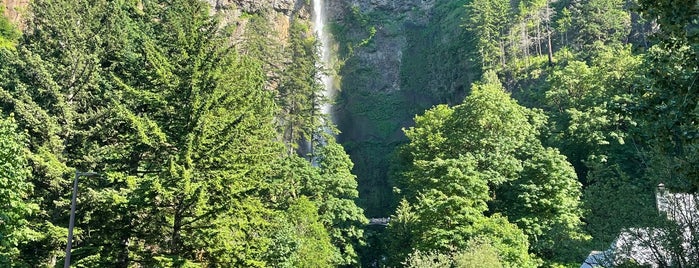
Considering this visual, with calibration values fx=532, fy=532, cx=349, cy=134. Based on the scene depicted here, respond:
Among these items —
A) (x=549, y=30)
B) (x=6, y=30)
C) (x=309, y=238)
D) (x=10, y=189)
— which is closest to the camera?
(x=10, y=189)

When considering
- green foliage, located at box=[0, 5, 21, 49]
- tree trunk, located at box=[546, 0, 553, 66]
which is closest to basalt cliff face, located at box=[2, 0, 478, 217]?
tree trunk, located at box=[546, 0, 553, 66]

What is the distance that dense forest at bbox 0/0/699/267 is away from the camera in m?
14.3

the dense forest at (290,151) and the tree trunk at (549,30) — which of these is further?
the tree trunk at (549,30)

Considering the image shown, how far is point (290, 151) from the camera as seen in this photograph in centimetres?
4216

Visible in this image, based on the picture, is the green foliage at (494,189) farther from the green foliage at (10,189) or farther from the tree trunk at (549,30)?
the green foliage at (10,189)

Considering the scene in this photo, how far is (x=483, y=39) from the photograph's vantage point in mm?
50875

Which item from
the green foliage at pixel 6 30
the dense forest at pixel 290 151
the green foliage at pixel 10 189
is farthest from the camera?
the green foliage at pixel 6 30

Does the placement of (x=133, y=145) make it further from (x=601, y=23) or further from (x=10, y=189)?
(x=601, y=23)

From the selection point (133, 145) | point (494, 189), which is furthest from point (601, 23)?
point (133, 145)

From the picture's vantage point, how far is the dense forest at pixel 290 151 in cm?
1434

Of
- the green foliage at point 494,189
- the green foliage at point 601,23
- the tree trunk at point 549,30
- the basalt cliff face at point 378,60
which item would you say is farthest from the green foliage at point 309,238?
the green foliage at point 601,23

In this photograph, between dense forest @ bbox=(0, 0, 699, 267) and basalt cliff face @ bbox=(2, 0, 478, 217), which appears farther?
basalt cliff face @ bbox=(2, 0, 478, 217)

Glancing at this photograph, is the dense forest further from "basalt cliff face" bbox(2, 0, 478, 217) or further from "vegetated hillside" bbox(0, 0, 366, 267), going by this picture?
"basalt cliff face" bbox(2, 0, 478, 217)

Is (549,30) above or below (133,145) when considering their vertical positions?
above
